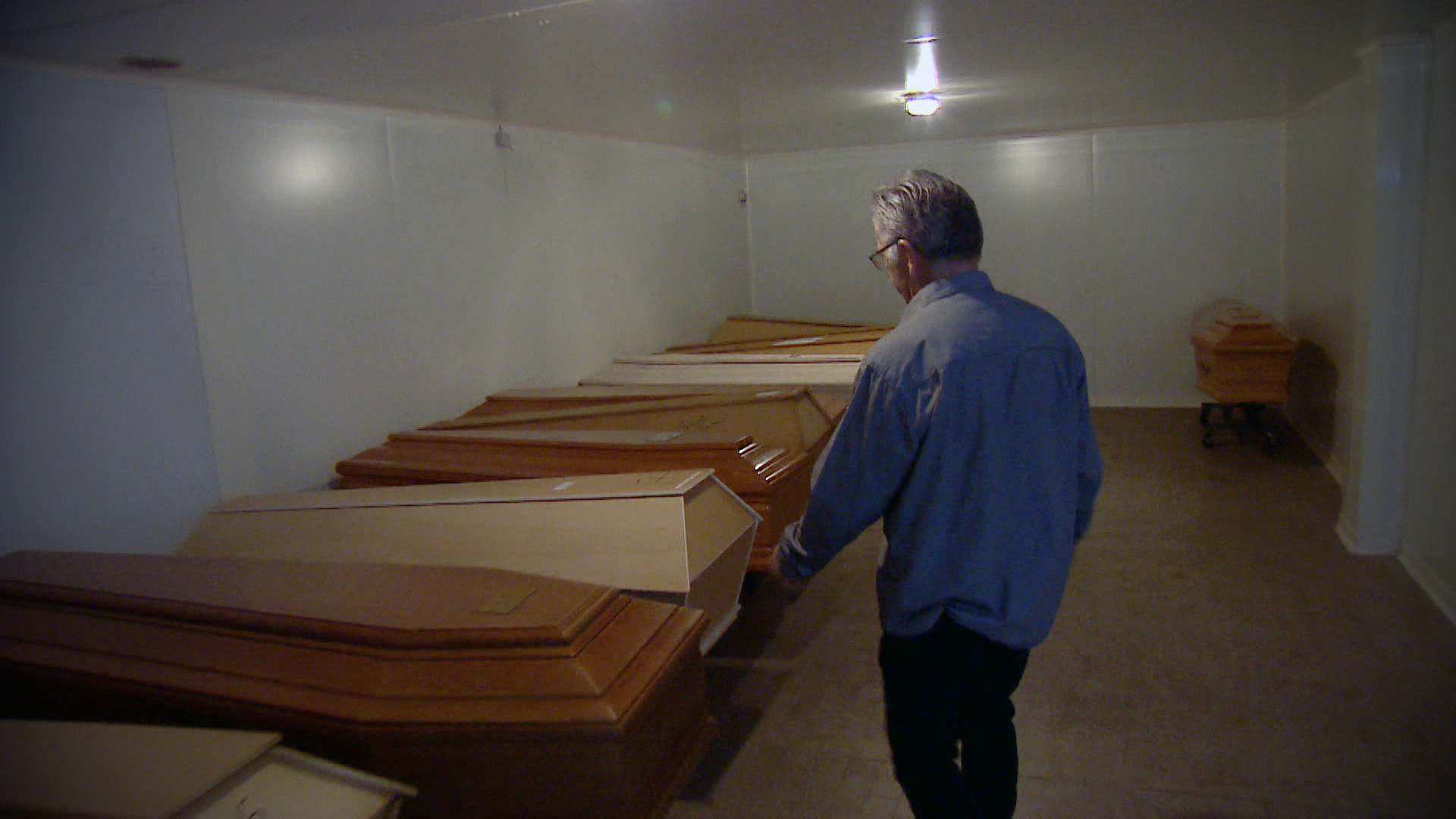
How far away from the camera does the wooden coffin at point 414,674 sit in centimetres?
160

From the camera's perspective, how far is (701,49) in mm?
3039

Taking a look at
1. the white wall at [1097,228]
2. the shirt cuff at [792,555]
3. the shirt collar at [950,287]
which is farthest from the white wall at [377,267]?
the white wall at [1097,228]

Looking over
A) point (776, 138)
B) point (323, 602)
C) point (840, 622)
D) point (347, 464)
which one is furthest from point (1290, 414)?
point (323, 602)

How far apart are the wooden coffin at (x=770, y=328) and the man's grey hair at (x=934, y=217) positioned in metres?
3.97

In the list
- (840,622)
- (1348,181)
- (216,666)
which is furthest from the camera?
(1348,181)

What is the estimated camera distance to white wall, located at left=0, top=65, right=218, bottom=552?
230 centimetres

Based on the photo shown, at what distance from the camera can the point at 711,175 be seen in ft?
22.4

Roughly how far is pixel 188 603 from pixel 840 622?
230 cm

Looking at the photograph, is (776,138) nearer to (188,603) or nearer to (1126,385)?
(1126,385)

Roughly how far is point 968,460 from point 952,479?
4cm

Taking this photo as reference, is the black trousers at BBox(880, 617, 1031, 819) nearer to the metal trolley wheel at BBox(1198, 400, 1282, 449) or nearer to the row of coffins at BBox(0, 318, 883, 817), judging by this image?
the row of coffins at BBox(0, 318, 883, 817)

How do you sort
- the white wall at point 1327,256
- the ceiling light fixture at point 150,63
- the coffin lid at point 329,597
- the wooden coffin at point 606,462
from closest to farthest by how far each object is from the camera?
1. the coffin lid at point 329,597
2. the ceiling light fixture at point 150,63
3. the wooden coffin at point 606,462
4. the white wall at point 1327,256

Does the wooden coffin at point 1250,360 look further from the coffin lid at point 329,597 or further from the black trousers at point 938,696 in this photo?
the coffin lid at point 329,597

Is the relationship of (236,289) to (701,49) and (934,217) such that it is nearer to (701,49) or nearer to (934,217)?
(701,49)
